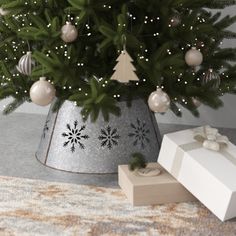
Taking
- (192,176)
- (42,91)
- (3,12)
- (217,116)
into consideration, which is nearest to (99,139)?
(42,91)

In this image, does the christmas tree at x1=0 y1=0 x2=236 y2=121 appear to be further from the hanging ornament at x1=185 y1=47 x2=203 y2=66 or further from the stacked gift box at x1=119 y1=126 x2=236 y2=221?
the stacked gift box at x1=119 y1=126 x2=236 y2=221

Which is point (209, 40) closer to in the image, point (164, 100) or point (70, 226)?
point (164, 100)

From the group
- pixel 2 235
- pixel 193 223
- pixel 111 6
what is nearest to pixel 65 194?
pixel 2 235

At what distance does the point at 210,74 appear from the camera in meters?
1.62

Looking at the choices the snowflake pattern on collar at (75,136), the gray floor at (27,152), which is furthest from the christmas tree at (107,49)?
the gray floor at (27,152)

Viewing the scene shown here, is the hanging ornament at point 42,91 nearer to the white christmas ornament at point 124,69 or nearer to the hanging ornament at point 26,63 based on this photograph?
the hanging ornament at point 26,63

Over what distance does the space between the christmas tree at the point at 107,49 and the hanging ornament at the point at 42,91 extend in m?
0.01

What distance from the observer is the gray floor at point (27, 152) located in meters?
1.67

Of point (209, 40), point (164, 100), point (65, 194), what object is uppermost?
point (209, 40)

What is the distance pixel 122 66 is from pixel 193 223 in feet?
1.55

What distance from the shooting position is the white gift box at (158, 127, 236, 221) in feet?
4.25

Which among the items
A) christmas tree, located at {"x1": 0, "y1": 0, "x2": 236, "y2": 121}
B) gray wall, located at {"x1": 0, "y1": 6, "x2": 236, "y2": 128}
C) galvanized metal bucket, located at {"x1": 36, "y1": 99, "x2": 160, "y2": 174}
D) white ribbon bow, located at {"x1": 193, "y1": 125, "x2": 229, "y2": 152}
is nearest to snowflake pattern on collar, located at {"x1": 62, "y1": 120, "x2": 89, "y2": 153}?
galvanized metal bucket, located at {"x1": 36, "y1": 99, "x2": 160, "y2": 174}

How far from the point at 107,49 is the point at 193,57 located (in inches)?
10.4

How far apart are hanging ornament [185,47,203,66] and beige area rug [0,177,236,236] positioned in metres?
0.43
